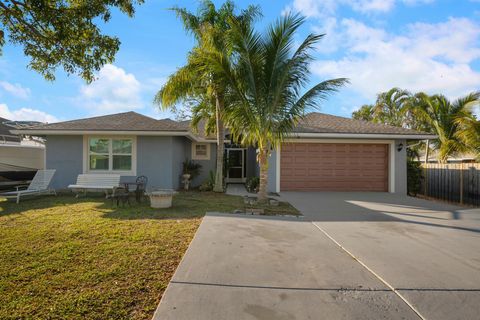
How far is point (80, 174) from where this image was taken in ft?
40.2

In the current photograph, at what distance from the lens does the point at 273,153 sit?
13195mm

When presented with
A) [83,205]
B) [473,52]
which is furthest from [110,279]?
→ [473,52]

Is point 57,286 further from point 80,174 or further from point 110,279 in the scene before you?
point 80,174

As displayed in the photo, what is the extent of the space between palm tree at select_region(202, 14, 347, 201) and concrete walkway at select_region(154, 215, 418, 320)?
4.64 meters

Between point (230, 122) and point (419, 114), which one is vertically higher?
point (419, 114)

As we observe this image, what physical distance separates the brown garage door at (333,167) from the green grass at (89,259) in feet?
17.0

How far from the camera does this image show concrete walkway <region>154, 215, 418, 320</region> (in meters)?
2.96

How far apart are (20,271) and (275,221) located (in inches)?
Result: 201

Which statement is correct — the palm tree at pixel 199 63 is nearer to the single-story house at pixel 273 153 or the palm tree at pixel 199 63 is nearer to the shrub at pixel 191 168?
the single-story house at pixel 273 153

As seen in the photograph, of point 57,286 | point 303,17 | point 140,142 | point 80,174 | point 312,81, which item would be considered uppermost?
point 303,17

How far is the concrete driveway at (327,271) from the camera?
119 inches

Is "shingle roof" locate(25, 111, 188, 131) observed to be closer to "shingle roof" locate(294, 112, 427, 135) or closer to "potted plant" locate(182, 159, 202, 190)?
"potted plant" locate(182, 159, 202, 190)

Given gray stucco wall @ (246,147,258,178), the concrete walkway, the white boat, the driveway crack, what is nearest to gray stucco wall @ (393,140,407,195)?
gray stucco wall @ (246,147,258,178)

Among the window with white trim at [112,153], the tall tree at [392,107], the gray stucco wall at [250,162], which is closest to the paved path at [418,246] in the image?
the window with white trim at [112,153]
